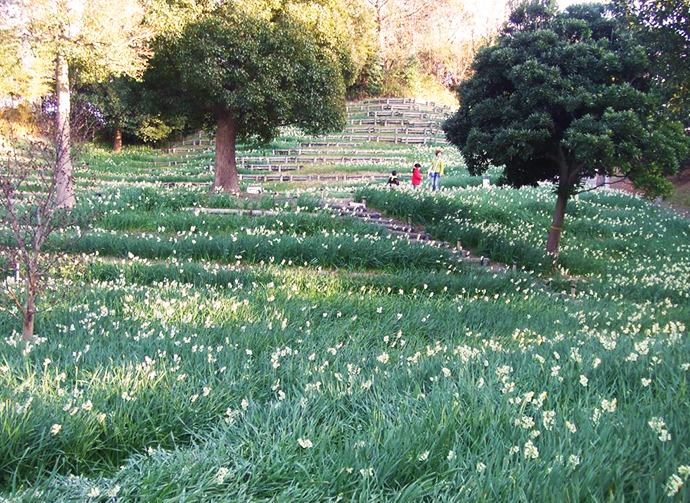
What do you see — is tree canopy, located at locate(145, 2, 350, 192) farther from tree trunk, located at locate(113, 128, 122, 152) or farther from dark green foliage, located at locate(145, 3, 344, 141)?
tree trunk, located at locate(113, 128, 122, 152)

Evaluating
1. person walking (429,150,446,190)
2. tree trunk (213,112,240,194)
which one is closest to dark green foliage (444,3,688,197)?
person walking (429,150,446,190)

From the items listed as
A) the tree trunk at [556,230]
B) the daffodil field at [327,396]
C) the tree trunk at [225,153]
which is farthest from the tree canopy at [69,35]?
the tree trunk at [556,230]

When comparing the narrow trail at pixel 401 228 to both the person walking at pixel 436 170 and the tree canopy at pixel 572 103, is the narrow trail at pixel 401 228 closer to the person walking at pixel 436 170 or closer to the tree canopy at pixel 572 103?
the tree canopy at pixel 572 103

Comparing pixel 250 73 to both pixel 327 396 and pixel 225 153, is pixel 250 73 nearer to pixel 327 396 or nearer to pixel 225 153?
pixel 225 153

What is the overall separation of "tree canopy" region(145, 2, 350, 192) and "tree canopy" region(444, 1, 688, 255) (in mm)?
5965

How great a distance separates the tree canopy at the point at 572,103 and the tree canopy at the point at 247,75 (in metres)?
5.97

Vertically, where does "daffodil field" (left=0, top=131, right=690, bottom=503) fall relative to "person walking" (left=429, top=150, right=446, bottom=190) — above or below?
below

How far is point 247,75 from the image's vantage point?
48.7 ft

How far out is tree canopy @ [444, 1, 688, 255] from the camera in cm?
948

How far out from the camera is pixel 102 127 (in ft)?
118

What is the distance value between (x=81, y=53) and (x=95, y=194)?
3657 mm

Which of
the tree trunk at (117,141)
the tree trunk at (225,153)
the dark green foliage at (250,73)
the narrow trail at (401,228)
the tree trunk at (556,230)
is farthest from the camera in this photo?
the tree trunk at (117,141)

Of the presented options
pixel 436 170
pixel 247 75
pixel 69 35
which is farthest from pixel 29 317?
pixel 436 170

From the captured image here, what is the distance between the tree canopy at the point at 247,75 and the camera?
1471 centimetres
